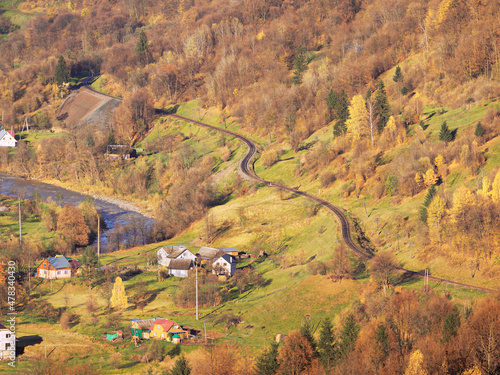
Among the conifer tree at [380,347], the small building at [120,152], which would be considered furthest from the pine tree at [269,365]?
the small building at [120,152]

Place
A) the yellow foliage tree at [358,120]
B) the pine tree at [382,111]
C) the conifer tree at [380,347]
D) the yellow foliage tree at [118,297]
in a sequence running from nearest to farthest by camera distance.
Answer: the conifer tree at [380,347], the yellow foliage tree at [118,297], the pine tree at [382,111], the yellow foliage tree at [358,120]

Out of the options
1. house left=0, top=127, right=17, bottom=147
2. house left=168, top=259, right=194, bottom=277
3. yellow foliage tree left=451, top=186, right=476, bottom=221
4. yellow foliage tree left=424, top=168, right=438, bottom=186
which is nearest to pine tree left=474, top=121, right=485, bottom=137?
yellow foliage tree left=424, top=168, right=438, bottom=186

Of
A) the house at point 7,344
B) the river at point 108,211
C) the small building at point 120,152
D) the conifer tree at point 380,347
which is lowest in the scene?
the river at point 108,211

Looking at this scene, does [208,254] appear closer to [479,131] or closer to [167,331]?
[167,331]

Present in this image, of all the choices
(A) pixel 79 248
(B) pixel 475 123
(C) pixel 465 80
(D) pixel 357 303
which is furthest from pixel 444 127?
(A) pixel 79 248

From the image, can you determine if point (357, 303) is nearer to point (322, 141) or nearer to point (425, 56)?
point (322, 141)

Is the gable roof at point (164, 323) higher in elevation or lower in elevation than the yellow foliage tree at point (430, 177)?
lower

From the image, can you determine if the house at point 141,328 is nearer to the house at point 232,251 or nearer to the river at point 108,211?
the house at point 232,251
